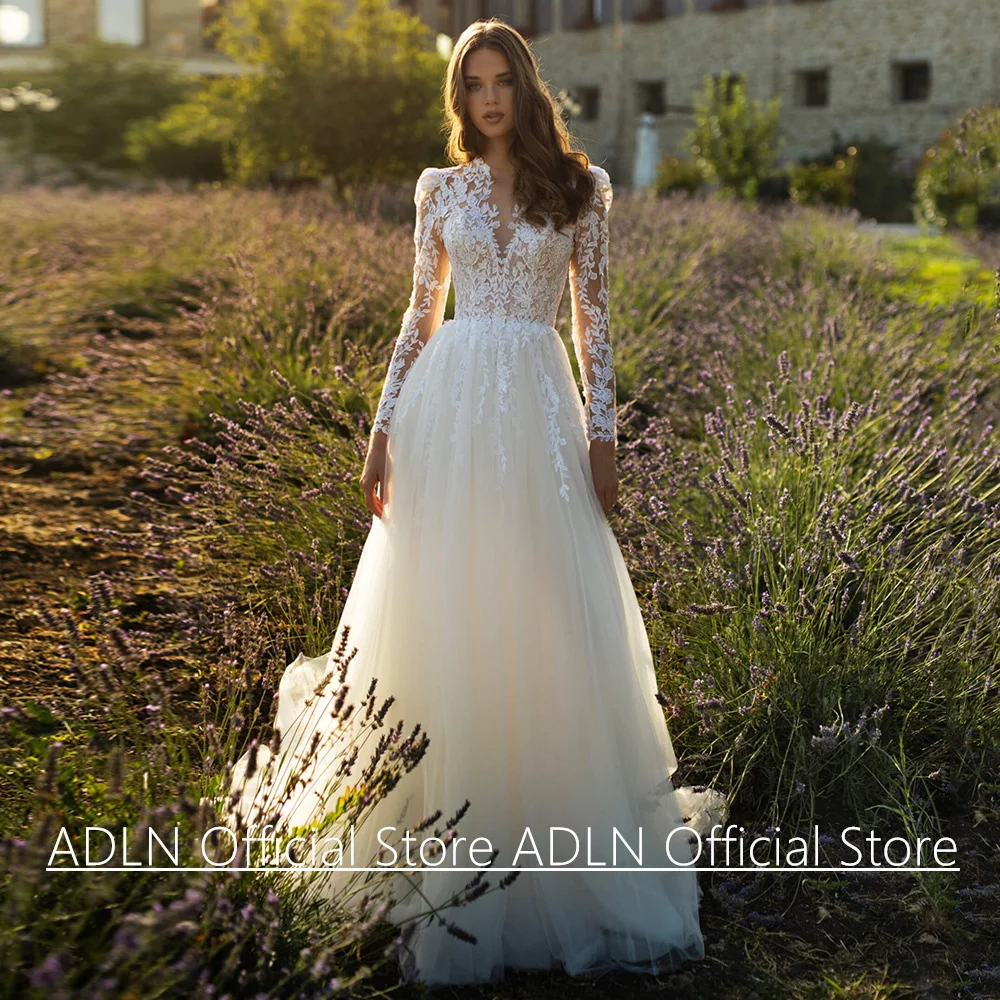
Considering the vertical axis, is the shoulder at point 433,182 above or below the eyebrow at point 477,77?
below

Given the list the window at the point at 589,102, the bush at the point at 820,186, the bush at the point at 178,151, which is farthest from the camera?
the window at the point at 589,102

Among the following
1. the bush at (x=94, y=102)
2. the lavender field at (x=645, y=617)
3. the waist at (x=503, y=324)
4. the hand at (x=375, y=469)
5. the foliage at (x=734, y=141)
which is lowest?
the lavender field at (x=645, y=617)

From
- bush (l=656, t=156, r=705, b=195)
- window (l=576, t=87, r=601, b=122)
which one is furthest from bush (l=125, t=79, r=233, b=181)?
window (l=576, t=87, r=601, b=122)

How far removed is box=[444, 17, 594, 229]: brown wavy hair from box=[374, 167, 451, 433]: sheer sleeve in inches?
7.2

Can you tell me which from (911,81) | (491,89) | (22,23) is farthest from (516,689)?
(22,23)

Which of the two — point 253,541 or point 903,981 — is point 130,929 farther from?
point 253,541

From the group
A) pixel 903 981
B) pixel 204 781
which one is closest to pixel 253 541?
pixel 204 781

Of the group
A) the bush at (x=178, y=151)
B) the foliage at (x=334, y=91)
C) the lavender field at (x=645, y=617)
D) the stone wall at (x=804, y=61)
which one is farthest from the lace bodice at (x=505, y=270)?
the bush at (x=178, y=151)

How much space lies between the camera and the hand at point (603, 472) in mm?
2490

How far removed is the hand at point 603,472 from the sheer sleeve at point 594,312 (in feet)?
0.07

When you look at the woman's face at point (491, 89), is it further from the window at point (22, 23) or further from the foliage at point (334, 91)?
the window at point (22, 23)

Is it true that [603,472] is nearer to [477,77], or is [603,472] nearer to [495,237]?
[495,237]

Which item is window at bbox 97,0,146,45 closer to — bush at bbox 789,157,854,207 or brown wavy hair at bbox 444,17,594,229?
bush at bbox 789,157,854,207

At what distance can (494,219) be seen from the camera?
2516mm
